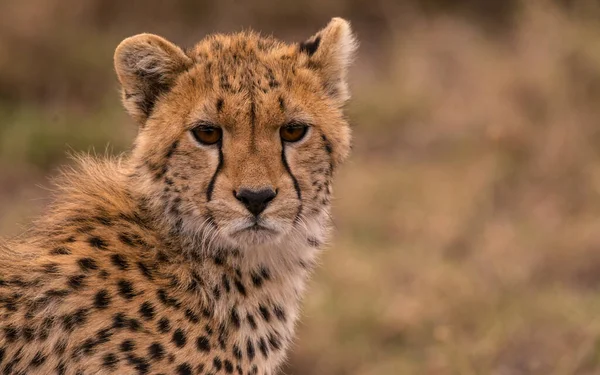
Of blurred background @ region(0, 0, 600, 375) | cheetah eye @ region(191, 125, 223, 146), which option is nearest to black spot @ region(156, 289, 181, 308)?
cheetah eye @ region(191, 125, 223, 146)

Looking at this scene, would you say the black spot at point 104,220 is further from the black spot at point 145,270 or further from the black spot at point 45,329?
the black spot at point 45,329

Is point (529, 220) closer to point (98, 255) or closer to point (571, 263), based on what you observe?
point (571, 263)

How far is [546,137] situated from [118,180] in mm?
3556

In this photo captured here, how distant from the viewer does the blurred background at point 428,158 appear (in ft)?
16.0

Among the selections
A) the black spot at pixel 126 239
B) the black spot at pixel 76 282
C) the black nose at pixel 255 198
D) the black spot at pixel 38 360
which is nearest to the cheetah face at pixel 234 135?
the black nose at pixel 255 198

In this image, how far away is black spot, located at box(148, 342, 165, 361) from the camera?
2938 millimetres

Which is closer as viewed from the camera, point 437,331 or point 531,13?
point 437,331

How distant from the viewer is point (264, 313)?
10.7ft

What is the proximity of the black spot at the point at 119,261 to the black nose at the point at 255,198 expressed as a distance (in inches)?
14.3

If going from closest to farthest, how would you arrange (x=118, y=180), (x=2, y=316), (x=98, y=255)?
(x=2, y=316) < (x=98, y=255) < (x=118, y=180)

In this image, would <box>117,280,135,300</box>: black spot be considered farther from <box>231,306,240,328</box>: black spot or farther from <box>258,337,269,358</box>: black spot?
<box>258,337,269,358</box>: black spot

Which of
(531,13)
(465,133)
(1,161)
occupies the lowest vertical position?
(1,161)

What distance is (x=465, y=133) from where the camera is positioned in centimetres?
690

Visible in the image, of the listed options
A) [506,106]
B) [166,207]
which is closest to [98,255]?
[166,207]
